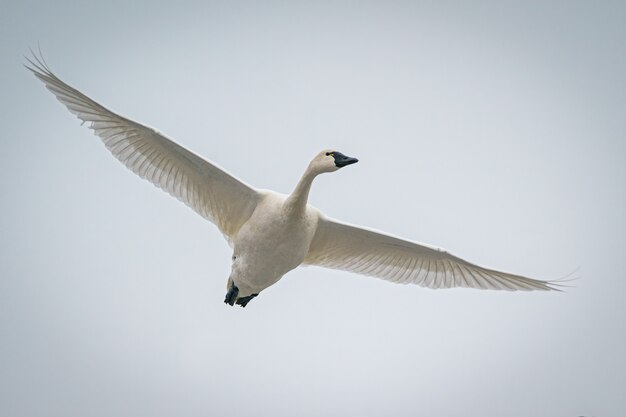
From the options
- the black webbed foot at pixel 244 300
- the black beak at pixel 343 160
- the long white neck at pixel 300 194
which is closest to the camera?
the black beak at pixel 343 160

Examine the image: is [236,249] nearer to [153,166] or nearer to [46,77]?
[153,166]

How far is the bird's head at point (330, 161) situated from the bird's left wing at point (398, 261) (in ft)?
3.62

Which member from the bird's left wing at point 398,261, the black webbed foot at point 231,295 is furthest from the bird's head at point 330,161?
the black webbed foot at point 231,295

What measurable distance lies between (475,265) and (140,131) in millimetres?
5468

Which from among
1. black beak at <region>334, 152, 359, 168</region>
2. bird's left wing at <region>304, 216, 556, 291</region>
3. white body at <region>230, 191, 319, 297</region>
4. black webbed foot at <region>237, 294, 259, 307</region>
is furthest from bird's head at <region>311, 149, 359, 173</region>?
black webbed foot at <region>237, 294, 259, 307</region>

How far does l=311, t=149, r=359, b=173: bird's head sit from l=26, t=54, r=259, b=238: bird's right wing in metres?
1.11

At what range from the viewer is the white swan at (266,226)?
41.5 feet

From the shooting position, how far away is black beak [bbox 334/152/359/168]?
12.4 metres

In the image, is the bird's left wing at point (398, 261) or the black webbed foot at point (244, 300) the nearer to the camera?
the bird's left wing at point (398, 261)

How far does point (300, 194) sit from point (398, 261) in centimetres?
240

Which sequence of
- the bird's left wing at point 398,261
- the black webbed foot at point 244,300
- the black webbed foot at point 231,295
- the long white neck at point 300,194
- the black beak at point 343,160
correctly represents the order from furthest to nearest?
the black webbed foot at point 244,300
the black webbed foot at point 231,295
the bird's left wing at point 398,261
the long white neck at point 300,194
the black beak at point 343,160

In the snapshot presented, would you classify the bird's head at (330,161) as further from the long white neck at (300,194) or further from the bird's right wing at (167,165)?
the bird's right wing at (167,165)

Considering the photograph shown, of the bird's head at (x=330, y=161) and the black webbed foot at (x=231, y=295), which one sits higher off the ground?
the bird's head at (x=330, y=161)

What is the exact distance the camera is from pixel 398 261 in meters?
14.1
